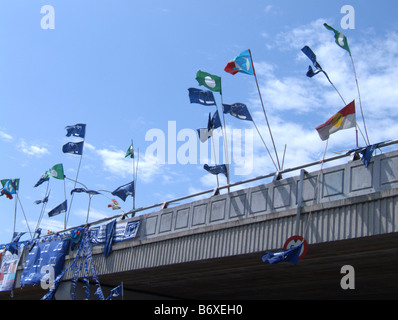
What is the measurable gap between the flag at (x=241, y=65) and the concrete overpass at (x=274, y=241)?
464cm

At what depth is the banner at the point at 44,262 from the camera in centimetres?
2392

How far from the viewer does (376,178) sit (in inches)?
550

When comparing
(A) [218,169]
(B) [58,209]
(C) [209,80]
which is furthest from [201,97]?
(B) [58,209]

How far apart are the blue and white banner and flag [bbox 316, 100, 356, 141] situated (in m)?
8.04

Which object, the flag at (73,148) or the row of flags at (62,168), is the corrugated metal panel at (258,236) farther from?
the flag at (73,148)

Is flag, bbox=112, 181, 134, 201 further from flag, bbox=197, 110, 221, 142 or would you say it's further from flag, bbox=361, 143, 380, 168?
flag, bbox=361, 143, 380, 168

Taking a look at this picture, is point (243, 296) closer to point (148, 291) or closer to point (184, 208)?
point (148, 291)

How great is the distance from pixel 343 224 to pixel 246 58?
26.4 feet

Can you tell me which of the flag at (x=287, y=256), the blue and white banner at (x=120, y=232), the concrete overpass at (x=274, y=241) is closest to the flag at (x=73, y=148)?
the blue and white banner at (x=120, y=232)

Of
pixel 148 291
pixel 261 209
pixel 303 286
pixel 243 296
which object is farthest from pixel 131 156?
pixel 261 209

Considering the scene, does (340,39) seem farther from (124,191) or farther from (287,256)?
(124,191)

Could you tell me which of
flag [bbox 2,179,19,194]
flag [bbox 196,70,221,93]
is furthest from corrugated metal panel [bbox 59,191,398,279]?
flag [bbox 2,179,19,194]

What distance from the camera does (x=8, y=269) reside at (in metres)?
27.6

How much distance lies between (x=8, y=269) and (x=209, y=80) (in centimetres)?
1361
